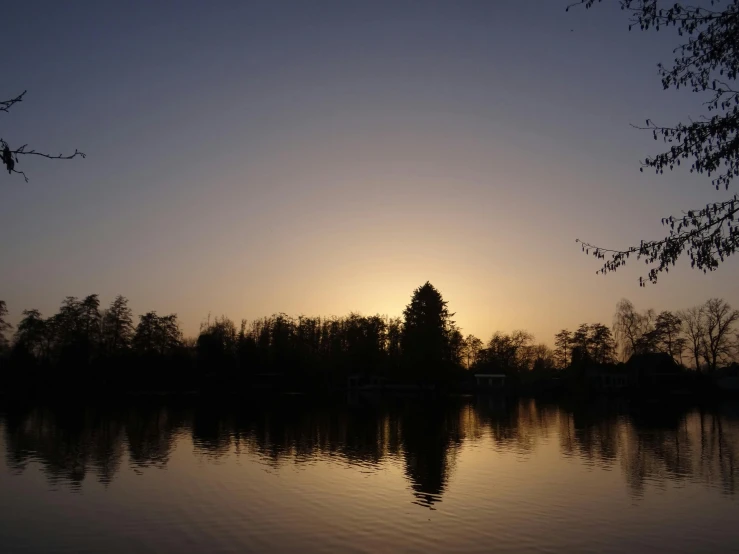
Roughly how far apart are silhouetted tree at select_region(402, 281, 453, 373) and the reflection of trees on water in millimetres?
37129

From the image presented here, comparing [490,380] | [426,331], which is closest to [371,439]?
[426,331]

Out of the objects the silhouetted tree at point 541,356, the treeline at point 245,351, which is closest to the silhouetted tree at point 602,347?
the treeline at point 245,351

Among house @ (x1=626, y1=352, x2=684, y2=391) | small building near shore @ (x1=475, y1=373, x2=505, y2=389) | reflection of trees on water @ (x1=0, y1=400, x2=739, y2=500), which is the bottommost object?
reflection of trees on water @ (x1=0, y1=400, x2=739, y2=500)

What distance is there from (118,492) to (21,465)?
21.3 ft

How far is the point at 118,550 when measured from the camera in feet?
43.4

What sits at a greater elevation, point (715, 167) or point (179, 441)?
point (715, 167)

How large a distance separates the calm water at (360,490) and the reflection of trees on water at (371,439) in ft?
0.53

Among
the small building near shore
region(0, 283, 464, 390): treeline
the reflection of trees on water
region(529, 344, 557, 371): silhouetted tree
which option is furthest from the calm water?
region(529, 344, 557, 371): silhouetted tree

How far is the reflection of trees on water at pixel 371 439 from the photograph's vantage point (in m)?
23.6

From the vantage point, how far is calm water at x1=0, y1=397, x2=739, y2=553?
14.5 metres

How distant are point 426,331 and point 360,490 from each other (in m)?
72.5

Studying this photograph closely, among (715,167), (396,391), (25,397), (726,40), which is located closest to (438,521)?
(715,167)

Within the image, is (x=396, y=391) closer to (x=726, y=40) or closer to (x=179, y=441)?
(x=179, y=441)

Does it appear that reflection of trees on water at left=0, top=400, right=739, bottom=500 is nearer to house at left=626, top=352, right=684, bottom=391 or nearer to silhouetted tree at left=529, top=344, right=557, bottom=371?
house at left=626, top=352, right=684, bottom=391
